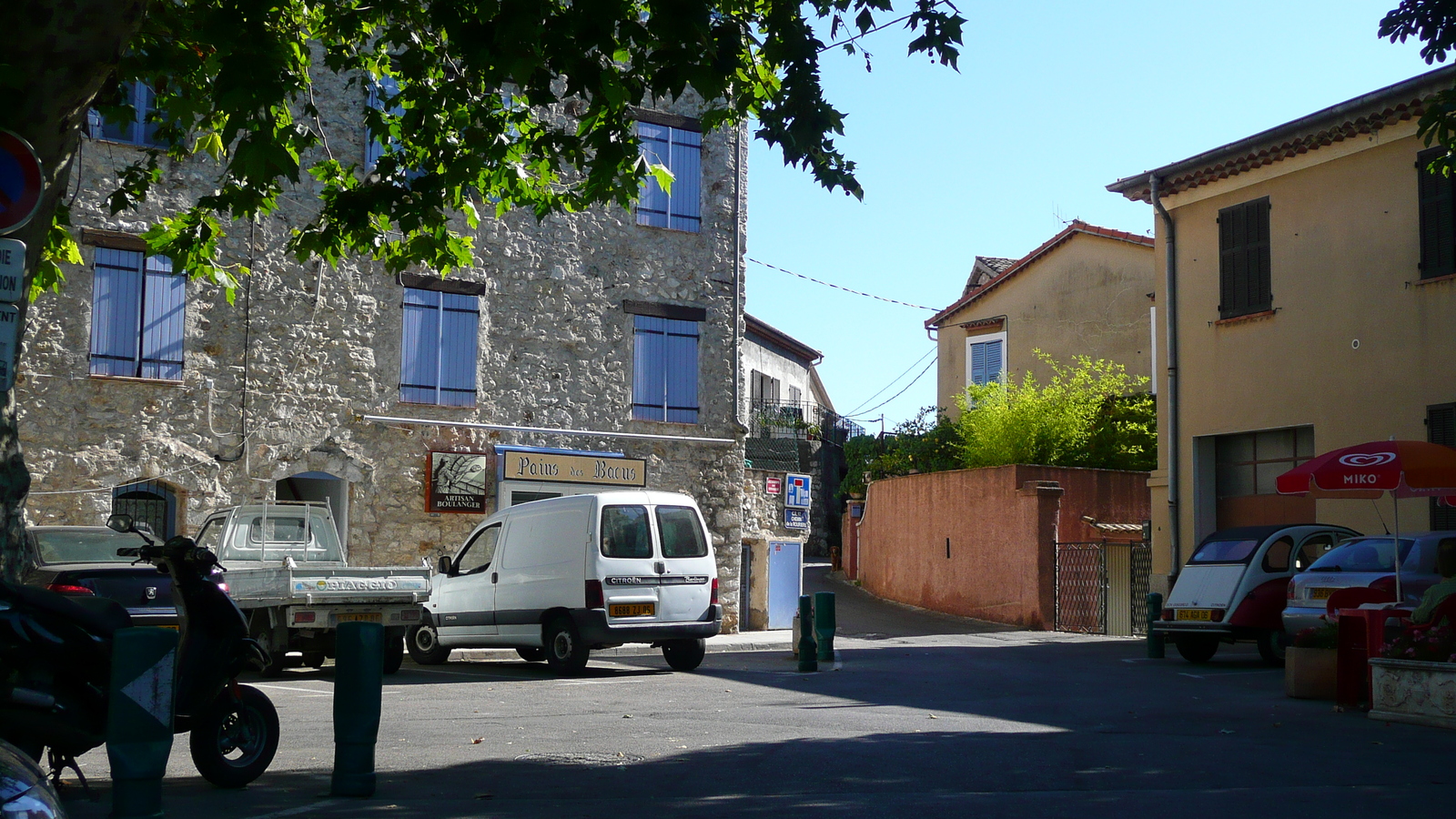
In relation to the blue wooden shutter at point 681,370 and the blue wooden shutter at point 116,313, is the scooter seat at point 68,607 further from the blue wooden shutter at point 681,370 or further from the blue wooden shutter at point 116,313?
the blue wooden shutter at point 681,370

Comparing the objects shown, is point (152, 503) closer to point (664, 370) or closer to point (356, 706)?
point (664, 370)

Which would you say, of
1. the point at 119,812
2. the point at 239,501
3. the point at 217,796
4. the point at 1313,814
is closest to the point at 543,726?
the point at 217,796

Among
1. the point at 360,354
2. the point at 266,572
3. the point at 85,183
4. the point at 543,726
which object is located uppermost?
the point at 85,183

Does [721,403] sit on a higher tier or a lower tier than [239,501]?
higher

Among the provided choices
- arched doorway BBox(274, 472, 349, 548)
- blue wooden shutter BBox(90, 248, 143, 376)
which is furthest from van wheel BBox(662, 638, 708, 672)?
blue wooden shutter BBox(90, 248, 143, 376)

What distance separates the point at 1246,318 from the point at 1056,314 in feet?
44.6

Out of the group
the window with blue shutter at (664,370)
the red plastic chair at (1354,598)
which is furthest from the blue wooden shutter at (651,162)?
the red plastic chair at (1354,598)

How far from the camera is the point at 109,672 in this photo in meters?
6.05

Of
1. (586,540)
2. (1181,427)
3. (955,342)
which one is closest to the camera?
(586,540)

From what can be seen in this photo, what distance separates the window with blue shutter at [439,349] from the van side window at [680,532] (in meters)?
6.40

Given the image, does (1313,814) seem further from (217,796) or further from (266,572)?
(266,572)

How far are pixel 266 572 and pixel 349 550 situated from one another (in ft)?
20.1

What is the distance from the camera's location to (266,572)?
1333 cm

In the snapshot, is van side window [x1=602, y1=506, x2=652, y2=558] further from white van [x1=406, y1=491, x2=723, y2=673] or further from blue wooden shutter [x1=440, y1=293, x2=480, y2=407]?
blue wooden shutter [x1=440, y1=293, x2=480, y2=407]
